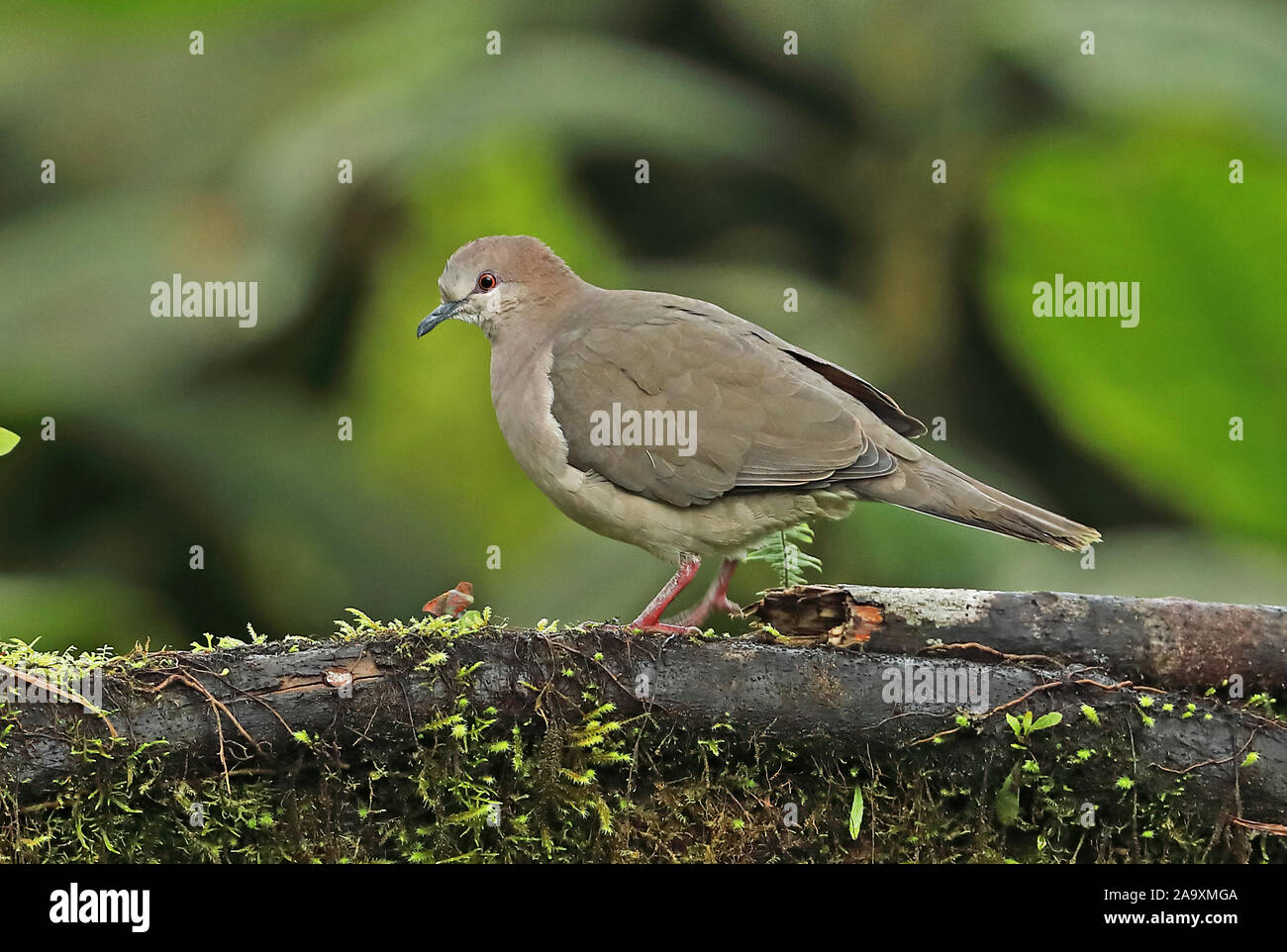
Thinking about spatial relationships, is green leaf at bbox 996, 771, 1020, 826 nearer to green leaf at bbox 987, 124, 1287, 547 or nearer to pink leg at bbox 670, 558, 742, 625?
pink leg at bbox 670, 558, 742, 625

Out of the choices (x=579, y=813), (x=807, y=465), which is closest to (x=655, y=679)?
(x=579, y=813)

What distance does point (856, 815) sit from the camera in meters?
3.92

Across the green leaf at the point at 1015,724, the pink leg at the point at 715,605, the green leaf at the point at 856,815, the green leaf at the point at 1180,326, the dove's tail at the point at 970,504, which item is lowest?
the green leaf at the point at 856,815

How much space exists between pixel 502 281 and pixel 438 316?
0.29 meters

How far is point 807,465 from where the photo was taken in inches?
184

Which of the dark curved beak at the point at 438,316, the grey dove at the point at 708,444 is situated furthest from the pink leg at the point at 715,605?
the dark curved beak at the point at 438,316

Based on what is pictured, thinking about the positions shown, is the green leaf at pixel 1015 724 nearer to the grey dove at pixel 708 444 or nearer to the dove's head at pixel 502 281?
the grey dove at pixel 708 444

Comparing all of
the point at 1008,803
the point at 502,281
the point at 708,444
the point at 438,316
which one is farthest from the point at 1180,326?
the point at 438,316

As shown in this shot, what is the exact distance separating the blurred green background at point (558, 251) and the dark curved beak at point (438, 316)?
84 cm

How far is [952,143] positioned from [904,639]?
11.7 ft

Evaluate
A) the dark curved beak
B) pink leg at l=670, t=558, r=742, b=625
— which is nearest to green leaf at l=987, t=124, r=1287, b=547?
pink leg at l=670, t=558, r=742, b=625

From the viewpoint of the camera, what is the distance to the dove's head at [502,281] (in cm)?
548

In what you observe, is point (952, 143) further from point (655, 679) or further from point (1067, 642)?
point (655, 679)

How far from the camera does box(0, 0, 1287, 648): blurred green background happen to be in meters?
5.09
